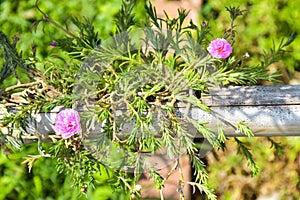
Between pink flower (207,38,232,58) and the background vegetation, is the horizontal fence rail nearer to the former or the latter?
pink flower (207,38,232,58)

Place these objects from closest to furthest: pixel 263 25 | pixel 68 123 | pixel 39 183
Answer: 1. pixel 68 123
2. pixel 39 183
3. pixel 263 25

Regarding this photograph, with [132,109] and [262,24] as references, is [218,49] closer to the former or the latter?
[132,109]

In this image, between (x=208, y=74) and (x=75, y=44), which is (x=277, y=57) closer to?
(x=208, y=74)

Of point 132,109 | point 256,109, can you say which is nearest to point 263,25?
point 256,109

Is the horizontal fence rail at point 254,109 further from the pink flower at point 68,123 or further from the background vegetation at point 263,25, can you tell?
the background vegetation at point 263,25

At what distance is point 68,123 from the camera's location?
4.57 feet

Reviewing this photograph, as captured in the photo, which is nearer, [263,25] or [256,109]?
[256,109]

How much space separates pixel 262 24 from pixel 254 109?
57.0 inches

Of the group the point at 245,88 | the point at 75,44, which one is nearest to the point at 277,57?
the point at 245,88

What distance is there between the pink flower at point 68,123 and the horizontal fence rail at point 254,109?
258 millimetres

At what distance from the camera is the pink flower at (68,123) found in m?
1.39

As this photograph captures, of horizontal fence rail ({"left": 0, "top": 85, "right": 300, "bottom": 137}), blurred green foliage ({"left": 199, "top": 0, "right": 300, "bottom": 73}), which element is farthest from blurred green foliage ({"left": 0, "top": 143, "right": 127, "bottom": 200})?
horizontal fence rail ({"left": 0, "top": 85, "right": 300, "bottom": 137})

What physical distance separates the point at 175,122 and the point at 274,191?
4.41 ft

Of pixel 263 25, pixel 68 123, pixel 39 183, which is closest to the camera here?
pixel 68 123
